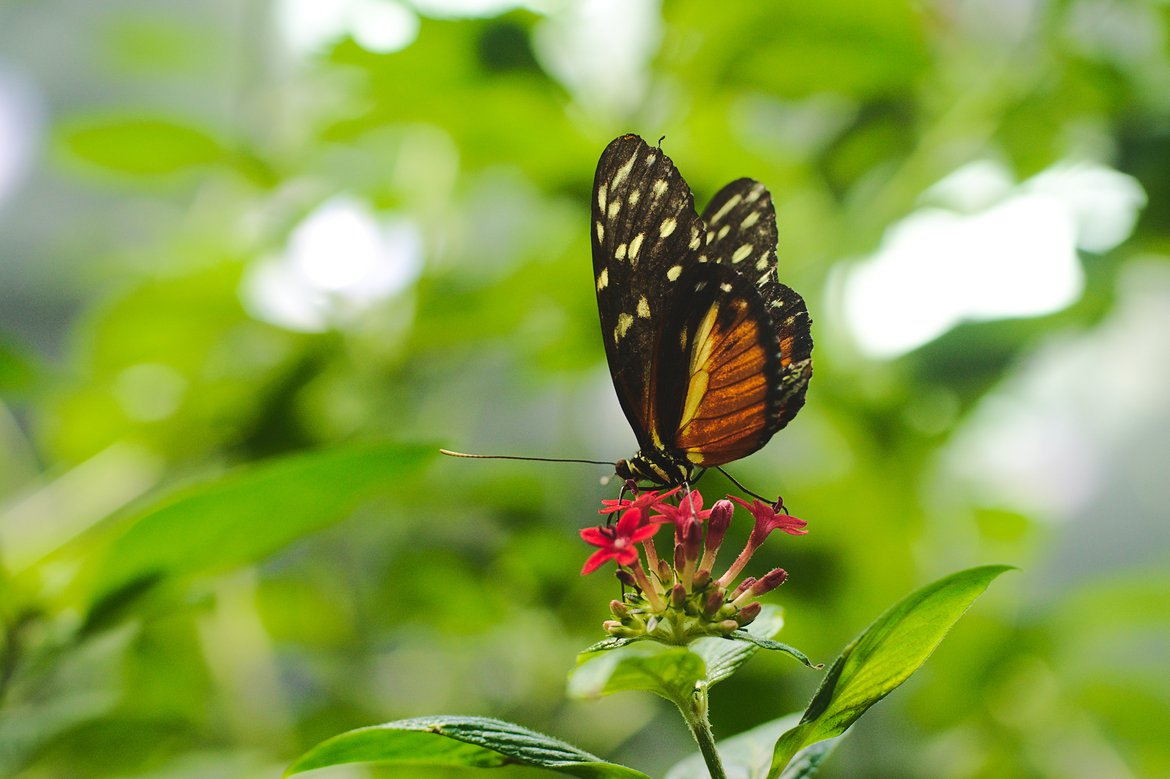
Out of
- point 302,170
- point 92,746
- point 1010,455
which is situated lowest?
point 92,746

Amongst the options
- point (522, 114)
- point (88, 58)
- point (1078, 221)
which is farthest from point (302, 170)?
point (88, 58)

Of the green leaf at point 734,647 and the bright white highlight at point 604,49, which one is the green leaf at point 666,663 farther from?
the bright white highlight at point 604,49

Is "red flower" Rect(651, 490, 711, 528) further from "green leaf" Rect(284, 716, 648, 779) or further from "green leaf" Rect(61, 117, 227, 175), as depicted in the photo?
"green leaf" Rect(61, 117, 227, 175)

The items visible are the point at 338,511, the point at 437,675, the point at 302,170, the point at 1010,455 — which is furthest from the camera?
the point at 1010,455

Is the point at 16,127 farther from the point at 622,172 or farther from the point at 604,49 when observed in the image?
the point at 622,172

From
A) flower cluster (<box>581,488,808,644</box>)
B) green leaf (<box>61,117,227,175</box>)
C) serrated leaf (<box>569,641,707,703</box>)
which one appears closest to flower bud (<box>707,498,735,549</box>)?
flower cluster (<box>581,488,808,644</box>)

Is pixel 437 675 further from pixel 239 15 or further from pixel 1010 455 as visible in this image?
pixel 239 15
